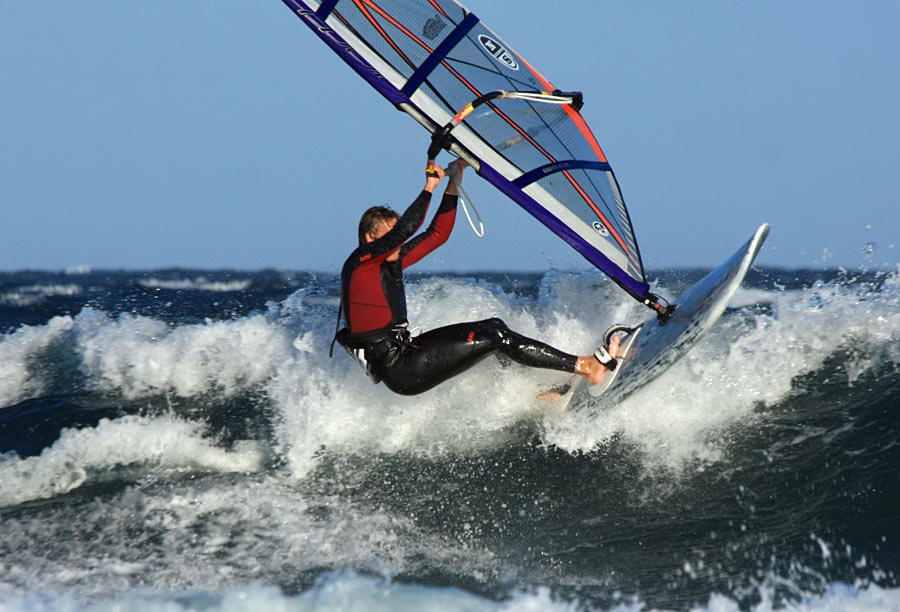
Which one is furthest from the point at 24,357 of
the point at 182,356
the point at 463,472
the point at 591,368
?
the point at 591,368

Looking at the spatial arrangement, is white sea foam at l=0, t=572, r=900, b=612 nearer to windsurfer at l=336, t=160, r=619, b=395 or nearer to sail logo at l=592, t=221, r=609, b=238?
windsurfer at l=336, t=160, r=619, b=395

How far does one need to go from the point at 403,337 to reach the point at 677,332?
145cm

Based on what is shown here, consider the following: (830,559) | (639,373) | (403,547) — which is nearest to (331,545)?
(403,547)

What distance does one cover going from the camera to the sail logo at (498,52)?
4.19 metres

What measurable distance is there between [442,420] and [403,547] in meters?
1.23

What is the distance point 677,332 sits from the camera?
3523mm

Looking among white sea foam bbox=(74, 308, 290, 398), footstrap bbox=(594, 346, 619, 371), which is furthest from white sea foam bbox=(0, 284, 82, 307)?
footstrap bbox=(594, 346, 619, 371)

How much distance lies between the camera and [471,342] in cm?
365

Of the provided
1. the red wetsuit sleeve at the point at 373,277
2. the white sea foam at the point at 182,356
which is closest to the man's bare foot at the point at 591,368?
the red wetsuit sleeve at the point at 373,277

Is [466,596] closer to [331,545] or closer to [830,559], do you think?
[331,545]

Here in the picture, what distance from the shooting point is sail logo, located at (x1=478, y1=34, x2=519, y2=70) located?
4191mm

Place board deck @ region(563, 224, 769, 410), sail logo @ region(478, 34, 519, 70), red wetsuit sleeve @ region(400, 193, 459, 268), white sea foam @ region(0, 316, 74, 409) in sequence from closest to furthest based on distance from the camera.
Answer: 1. board deck @ region(563, 224, 769, 410)
2. red wetsuit sleeve @ region(400, 193, 459, 268)
3. sail logo @ region(478, 34, 519, 70)
4. white sea foam @ region(0, 316, 74, 409)

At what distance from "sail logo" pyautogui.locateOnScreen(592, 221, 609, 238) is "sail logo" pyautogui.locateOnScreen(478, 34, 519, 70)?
3.67 feet

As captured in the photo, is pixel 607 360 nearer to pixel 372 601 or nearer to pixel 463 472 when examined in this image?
pixel 463 472
